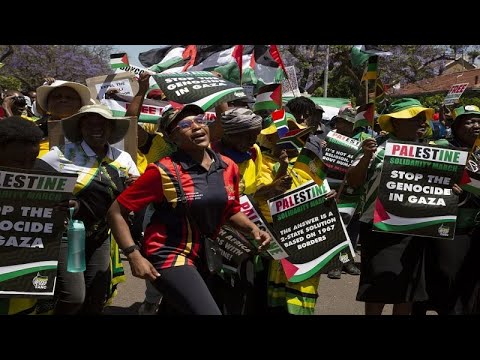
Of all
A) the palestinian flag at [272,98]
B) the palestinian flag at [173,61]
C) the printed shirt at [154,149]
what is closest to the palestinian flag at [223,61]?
the palestinian flag at [173,61]

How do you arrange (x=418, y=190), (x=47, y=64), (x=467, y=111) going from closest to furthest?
(x=418, y=190) < (x=467, y=111) < (x=47, y=64)

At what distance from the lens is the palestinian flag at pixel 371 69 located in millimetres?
5293

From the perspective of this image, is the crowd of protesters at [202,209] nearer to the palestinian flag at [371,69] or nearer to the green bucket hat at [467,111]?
the green bucket hat at [467,111]

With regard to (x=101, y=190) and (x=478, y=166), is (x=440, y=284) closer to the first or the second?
(x=478, y=166)

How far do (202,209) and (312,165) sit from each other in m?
1.44

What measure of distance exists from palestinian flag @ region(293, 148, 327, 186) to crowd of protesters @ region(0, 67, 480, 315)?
0.29ft

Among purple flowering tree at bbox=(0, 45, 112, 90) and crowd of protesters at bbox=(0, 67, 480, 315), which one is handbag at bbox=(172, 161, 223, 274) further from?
purple flowering tree at bbox=(0, 45, 112, 90)

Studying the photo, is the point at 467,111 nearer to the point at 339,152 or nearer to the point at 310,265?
the point at 339,152

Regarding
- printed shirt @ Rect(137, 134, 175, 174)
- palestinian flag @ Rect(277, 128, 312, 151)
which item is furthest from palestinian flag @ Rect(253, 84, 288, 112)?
palestinian flag @ Rect(277, 128, 312, 151)

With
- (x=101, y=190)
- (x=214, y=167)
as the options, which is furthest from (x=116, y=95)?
(x=214, y=167)

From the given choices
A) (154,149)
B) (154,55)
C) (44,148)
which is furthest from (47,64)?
(44,148)

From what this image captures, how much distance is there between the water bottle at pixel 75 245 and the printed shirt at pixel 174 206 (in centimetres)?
33

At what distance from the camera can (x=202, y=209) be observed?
12.6ft

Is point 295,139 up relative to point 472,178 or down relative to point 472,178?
up
